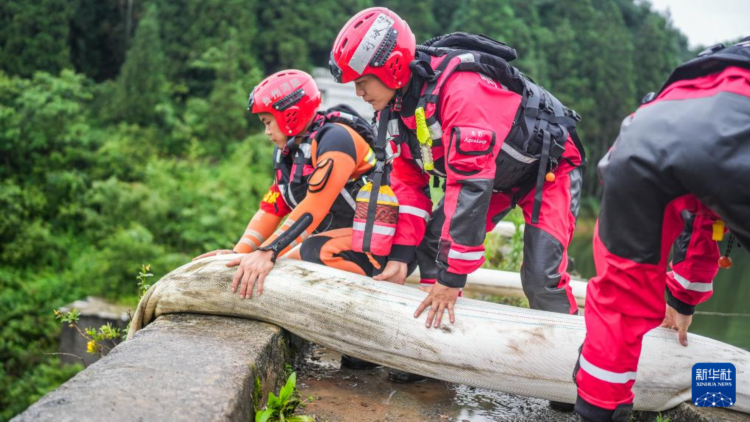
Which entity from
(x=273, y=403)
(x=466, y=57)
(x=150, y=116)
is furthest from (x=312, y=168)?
(x=150, y=116)

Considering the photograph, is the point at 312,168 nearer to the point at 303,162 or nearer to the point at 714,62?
the point at 303,162

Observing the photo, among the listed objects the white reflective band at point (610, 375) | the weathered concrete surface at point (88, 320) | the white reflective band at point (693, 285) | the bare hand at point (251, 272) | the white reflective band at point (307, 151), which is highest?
the white reflective band at point (307, 151)

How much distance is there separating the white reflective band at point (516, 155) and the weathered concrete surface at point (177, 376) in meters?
1.58

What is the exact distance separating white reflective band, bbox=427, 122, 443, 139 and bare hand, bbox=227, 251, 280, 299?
3.59 feet

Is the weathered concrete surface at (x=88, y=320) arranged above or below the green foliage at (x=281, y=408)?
below

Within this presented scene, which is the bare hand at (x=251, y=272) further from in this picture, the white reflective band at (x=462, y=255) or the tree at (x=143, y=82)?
the tree at (x=143, y=82)

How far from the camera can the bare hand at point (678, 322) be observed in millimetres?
2973

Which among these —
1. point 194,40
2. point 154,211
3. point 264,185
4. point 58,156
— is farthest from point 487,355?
point 194,40

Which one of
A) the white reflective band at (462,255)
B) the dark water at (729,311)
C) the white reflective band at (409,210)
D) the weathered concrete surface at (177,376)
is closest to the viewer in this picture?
the weathered concrete surface at (177,376)

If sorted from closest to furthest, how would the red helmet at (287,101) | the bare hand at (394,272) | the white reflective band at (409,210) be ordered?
1. the bare hand at (394,272)
2. the white reflective band at (409,210)
3. the red helmet at (287,101)

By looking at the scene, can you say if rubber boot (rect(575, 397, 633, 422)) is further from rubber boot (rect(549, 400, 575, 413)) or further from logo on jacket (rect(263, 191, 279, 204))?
logo on jacket (rect(263, 191, 279, 204))

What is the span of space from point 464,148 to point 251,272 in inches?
51.2

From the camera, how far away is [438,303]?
3141mm

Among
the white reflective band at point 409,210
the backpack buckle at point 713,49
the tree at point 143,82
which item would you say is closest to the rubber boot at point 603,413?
the backpack buckle at point 713,49
